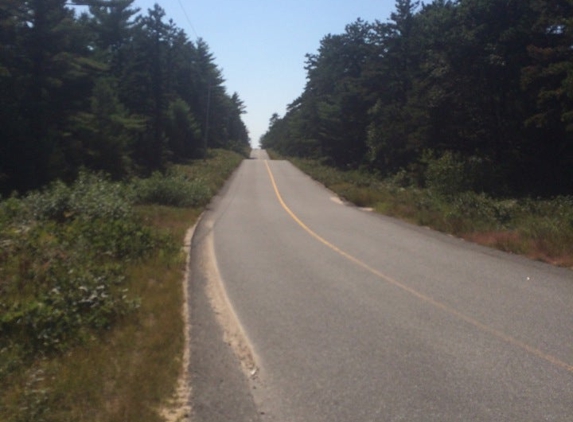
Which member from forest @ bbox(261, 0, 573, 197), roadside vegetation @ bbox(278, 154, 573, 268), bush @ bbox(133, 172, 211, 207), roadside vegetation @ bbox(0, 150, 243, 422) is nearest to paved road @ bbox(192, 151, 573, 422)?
roadside vegetation @ bbox(0, 150, 243, 422)

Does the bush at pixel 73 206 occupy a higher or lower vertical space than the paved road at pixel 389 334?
higher

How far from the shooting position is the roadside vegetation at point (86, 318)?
588cm

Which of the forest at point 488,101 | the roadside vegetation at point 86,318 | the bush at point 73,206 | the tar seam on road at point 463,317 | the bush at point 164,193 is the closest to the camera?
the roadside vegetation at point 86,318

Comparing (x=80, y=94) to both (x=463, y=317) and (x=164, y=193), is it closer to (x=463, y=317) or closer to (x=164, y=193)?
(x=164, y=193)

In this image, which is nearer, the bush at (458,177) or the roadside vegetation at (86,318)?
the roadside vegetation at (86,318)

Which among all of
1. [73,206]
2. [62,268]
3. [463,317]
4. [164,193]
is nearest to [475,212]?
[164,193]

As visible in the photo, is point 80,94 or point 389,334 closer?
point 389,334

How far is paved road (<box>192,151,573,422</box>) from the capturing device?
→ 6176mm

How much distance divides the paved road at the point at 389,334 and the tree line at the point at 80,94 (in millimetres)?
16578

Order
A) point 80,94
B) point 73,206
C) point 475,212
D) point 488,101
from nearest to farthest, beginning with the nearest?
point 73,206 → point 475,212 → point 488,101 → point 80,94

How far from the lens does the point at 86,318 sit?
333 inches

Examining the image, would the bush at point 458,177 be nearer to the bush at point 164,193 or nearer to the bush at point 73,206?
the bush at point 164,193

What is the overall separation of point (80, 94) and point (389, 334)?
39910 millimetres

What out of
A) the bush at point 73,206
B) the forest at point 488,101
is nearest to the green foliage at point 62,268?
the bush at point 73,206
